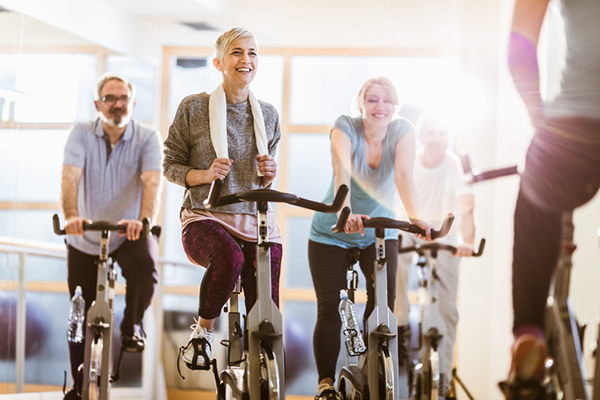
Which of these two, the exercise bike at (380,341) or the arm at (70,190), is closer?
the exercise bike at (380,341)

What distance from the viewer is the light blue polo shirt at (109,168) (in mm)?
3141

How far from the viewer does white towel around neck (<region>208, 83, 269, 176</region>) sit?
2.30 metres

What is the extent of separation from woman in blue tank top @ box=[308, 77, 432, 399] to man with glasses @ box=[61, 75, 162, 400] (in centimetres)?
86

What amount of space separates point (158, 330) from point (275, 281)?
2327mm

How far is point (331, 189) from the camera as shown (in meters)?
2.80

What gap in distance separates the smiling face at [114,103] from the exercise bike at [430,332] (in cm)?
164

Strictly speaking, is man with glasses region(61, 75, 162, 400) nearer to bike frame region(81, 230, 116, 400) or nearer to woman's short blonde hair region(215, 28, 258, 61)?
bike frame region(81, 230, 116, 400)

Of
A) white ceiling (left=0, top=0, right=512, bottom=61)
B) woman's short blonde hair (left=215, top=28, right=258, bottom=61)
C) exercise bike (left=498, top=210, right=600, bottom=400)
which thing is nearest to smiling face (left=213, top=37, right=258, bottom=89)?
woman's short blonde hair (left=215, top=28, right=258, bottom=61)

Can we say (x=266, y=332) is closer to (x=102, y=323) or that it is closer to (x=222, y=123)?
(x=222, y=123)

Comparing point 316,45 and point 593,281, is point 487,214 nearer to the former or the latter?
point 316,45

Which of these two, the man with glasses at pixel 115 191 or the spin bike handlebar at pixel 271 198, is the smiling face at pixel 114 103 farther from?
the spin bike handlebar at pixel 271 198

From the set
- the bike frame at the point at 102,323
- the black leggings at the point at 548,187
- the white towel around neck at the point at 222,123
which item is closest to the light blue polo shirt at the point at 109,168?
the bike frame at the point at 102,323

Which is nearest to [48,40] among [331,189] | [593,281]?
[331,189]

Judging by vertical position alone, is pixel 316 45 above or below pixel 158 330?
above
